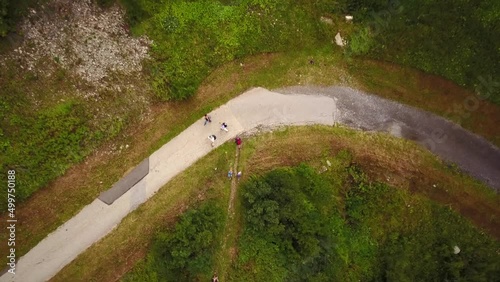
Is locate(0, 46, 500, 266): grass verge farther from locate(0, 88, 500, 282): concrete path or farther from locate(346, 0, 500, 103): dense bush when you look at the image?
locate(346, 0, 500, 103): dense bush

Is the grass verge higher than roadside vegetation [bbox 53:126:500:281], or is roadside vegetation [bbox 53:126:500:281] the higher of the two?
the grass verge

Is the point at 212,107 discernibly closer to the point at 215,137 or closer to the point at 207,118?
the point at 207,118

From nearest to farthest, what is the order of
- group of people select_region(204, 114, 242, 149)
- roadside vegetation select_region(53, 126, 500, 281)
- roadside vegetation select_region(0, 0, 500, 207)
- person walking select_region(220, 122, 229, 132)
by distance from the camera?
roadside vegetation select_region(0, 0, 500, 207)
roadside vegetation select_region(53, 126, 500, 281)
group of people select_region(204, 114, 242, 149)
person walking select_region(220, 122, 229, 132)

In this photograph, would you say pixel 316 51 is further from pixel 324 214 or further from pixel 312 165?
pixel 324 214

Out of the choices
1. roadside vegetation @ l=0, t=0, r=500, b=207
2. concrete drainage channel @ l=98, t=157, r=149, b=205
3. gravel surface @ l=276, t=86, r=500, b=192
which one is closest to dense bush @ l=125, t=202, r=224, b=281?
concrete drainage channel @ l=98, t=157, r=149, b=205

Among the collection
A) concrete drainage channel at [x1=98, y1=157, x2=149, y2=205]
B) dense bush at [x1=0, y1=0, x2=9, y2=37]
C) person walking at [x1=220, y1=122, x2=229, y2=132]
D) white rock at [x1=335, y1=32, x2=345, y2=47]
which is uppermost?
dense bush at [x1=0, y1=0, x2=9, y2=37]

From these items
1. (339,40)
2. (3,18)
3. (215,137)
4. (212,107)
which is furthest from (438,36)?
(3,18)

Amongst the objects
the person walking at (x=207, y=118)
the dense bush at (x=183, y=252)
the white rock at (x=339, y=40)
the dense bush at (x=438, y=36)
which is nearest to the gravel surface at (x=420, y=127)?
the dense bush at (x=438, y=36)
